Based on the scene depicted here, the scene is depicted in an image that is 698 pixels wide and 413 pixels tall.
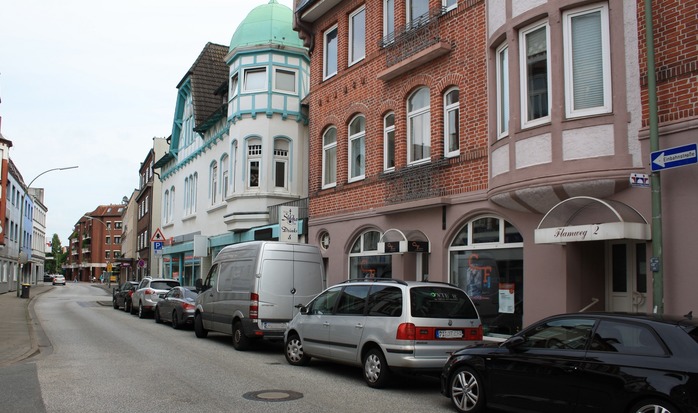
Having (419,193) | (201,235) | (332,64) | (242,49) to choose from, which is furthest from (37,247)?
(419,193)

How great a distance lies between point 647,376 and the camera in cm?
606

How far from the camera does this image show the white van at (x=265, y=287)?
555 inches

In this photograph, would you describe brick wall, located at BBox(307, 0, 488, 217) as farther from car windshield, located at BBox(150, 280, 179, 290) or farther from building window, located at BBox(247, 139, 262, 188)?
car windshield, located at BBox(150, 280, 179, 290)

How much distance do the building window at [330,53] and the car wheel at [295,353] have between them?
996 centimetres

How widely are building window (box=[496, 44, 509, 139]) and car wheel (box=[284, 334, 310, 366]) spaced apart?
17.6 feet

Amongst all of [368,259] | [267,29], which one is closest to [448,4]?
[368,259]

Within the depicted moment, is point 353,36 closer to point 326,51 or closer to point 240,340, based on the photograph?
point 326,51

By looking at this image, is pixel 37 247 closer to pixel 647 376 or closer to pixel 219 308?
pixel 219 308

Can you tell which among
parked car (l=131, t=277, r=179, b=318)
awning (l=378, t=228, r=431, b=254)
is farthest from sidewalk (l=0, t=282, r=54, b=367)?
awning (l=378, t=228, r=431, b=254)

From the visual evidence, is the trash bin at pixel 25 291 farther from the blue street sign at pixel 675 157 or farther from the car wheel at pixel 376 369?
the blue street sign at pixel 675 157

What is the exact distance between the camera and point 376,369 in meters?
9.77

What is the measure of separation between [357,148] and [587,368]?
40.3ft

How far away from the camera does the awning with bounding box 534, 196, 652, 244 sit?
9.50m

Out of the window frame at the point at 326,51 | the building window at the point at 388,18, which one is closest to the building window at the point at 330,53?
the window frame at the point at 326,51
